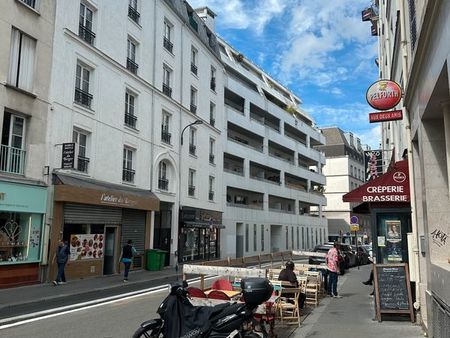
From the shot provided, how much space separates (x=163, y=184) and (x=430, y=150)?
68.4 ft

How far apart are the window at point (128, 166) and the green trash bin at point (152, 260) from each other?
3869 millimetres

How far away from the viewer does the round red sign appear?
10234 millimetres

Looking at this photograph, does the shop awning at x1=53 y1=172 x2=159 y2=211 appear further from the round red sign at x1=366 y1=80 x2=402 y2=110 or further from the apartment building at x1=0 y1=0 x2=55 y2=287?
the round red sign at x1=366 y1=80 x2=402 y2=110

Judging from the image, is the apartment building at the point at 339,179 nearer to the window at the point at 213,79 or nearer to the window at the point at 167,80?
the window at the point at 213,79

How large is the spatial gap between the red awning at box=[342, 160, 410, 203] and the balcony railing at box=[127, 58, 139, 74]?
16.7m

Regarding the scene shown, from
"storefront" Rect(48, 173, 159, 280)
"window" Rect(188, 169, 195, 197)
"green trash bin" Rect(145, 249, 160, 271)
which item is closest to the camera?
"storefront" Rect(48, 173, 159, 280)

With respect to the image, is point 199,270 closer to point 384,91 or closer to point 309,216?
point 384,91

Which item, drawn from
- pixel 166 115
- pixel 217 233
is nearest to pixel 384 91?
pixel 166 115

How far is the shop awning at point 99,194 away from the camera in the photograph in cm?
1773

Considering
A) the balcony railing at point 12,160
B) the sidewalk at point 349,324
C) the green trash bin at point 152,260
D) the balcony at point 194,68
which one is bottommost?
the sidewalk at point 349,324

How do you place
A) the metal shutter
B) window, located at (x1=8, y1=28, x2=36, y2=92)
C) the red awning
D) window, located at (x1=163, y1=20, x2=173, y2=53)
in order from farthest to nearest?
1. window, located at (x1=163, y1=20, x2=173, y2=53)
2. the metal shutter
3. window, located at (x1=8, y1=28, x2=36, y2=92)
4. the red awning

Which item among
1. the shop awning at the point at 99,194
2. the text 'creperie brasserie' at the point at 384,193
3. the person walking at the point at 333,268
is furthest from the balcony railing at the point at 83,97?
the text 'creperie brasserie' at the point at 384,193

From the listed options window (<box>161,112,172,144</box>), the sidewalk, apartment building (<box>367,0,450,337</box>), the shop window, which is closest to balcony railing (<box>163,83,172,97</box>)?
window (<box>161,112,172,144</box>)

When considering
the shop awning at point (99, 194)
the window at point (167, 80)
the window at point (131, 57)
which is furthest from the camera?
the window at point (167, 80)
